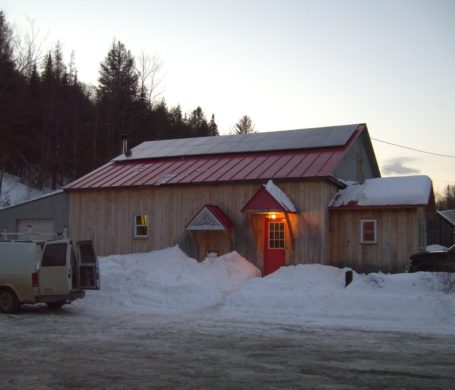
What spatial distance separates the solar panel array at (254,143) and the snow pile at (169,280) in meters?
5.75

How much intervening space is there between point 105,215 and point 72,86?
1647 inches

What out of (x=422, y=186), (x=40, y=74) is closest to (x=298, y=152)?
(x=422, y=186)

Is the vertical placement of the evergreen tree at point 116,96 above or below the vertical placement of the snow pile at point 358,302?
above

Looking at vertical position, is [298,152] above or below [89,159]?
below

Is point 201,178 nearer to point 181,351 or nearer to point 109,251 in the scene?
point 109,251

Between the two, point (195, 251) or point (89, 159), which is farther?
point (89, 159)

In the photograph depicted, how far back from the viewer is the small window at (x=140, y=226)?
24.8 m

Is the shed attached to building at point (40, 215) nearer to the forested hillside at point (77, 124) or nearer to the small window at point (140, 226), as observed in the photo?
the small window at point (140, 226)

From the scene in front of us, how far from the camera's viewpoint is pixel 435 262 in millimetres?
19047

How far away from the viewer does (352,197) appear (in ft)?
71.6

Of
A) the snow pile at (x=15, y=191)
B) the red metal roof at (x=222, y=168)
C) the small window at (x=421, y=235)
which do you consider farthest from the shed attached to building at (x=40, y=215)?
the snow pile at (x=15, y=191)

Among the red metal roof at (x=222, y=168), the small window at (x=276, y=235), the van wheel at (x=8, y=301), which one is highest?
the red metal roof at (x=222, y=168)

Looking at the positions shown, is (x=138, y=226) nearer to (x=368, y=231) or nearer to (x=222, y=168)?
(x=222, y=168)

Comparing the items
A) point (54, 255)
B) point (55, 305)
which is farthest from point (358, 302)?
point (55, 305)
